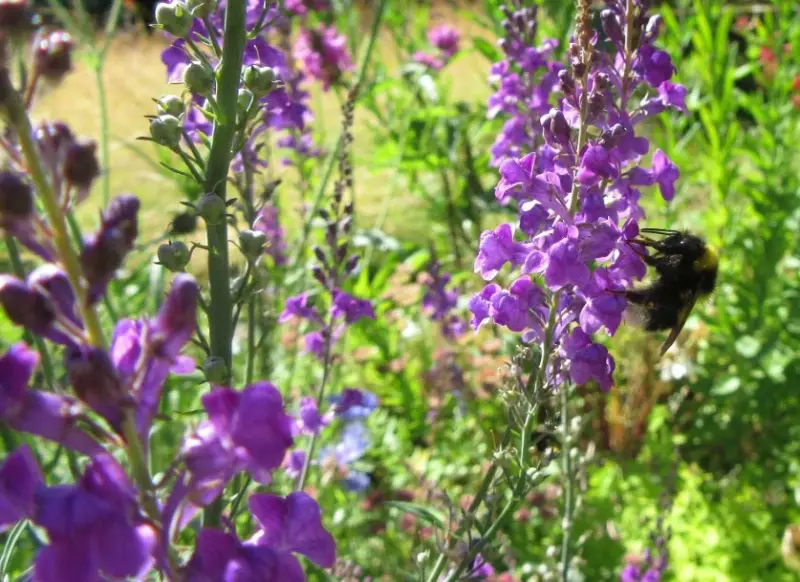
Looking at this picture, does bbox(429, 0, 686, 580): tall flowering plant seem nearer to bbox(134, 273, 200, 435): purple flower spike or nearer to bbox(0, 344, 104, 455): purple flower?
bbox(134, 273, 200, 435): purple flower spike

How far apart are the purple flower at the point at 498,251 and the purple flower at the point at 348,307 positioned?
0.83 metres

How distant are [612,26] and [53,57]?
3.72 ft

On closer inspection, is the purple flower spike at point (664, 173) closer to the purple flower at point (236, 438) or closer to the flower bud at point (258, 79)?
the flower bud at point (258, 79)

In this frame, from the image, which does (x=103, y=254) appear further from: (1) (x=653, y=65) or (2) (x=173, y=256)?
(1) (x=653, y=65)

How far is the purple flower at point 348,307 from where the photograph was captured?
217 centimetres

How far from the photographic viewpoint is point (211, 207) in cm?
104

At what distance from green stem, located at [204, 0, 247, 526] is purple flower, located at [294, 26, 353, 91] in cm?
304

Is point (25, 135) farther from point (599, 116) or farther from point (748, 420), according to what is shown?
point (748, 420)

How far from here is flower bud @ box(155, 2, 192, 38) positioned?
112 centimetres

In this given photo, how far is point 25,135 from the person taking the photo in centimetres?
69

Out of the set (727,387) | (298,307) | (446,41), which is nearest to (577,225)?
(298,307)

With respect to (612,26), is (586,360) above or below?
Result: below

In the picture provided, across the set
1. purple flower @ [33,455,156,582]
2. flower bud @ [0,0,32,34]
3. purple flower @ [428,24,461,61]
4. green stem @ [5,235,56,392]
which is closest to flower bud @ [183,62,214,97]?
flower bud @ [0,0,32,34]

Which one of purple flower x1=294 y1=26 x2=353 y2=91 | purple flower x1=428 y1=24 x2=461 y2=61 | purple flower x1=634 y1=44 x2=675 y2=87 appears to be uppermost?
purple flower x1=428 y1=24 x2=461 y2=61
